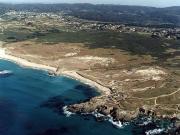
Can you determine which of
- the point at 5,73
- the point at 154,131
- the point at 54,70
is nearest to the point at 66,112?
the point at 154,131

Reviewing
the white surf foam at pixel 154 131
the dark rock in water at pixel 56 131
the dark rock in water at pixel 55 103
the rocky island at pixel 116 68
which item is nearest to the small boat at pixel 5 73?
the rocky island at pixel 116 68

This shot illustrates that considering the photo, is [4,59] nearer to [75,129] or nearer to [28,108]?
[28,108]

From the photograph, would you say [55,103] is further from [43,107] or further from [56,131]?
[56,131]

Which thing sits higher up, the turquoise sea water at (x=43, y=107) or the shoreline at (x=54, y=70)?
the shoreline at (x=54, y=70)

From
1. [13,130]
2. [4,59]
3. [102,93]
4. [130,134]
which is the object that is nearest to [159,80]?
[102,93]

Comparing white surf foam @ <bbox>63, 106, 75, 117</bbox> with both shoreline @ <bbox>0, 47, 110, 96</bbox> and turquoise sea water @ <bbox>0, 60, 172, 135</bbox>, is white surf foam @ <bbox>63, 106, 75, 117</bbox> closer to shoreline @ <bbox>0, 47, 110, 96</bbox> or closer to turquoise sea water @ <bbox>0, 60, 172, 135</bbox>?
turquoise sea water @ <bbox>0, 60, 172, 135</bbox>

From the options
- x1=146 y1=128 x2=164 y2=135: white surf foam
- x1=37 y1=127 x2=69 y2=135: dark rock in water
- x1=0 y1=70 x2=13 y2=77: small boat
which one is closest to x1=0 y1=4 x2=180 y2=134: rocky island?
x1=146 y1=128 x2=164 y2=135: white surf foam

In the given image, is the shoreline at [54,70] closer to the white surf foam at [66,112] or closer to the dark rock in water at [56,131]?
the white surf foam at [66,112]

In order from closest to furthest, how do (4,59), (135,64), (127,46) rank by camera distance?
(135,64)
(4,59)
(127,46)
